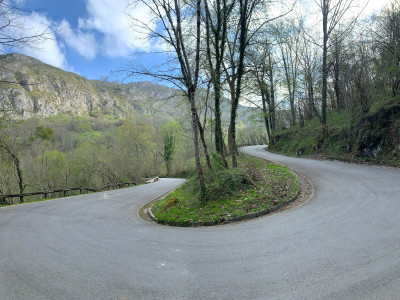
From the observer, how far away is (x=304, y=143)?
2102 centimetres

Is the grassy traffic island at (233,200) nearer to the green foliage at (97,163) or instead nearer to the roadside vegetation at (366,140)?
the roadside vegetation at (366,140)

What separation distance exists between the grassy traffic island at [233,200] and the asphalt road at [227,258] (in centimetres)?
73

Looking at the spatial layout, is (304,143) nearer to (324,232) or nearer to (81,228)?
(324,232)

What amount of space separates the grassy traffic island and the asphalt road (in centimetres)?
73

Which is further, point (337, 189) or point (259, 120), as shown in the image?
point (259, 120)

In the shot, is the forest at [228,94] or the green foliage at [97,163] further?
the green foliage at [97,163]

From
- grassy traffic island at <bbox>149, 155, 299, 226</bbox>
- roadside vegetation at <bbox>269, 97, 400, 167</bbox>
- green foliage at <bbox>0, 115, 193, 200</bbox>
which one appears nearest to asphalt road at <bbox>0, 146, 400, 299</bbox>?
grassy traffic island at <bbox>149, 155, 299, 226</bbox>

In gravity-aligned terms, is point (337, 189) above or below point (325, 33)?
below

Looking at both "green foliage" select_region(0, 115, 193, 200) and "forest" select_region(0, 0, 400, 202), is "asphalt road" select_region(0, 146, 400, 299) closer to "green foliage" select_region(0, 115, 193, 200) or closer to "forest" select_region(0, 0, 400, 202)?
"forest" select_region(0, 0, 400, 202)

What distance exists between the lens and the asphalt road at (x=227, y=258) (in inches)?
117

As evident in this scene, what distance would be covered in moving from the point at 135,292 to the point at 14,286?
6.54 ft

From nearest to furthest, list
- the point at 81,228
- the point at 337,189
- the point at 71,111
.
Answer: the point at 81,228 < the point at 337,189 < the point at 71,111

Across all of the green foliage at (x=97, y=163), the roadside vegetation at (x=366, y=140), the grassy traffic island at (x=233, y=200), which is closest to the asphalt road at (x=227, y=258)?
the grassy traffic island at (x=233, y=200)

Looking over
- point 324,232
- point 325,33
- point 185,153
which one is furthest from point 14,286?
point 185,153
